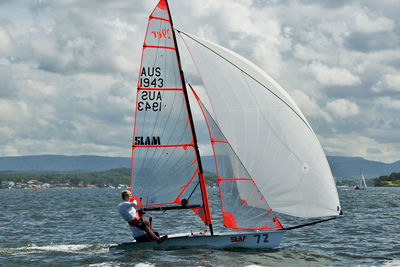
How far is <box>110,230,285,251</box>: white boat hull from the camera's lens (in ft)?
47.5

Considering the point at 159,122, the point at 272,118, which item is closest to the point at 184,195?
the point at 159,122

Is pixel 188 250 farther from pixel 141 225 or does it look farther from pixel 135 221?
pixel 135 221

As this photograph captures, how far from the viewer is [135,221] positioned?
14250mm

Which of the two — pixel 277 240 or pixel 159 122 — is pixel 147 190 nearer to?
pixel 159 122

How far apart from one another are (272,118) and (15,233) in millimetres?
13175

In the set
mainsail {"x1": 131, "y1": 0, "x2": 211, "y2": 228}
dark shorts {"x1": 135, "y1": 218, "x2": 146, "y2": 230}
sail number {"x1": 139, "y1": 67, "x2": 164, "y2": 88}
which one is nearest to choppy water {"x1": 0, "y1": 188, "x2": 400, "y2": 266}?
dark shorts {"x1": 135, "y1": 218, "x2": 146, "y2": 230}

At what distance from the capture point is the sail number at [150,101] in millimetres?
14578

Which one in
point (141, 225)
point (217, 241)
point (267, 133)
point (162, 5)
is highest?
point (162, 5)

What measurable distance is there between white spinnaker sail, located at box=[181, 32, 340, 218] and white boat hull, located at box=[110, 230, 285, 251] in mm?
961

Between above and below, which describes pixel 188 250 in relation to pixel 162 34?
below

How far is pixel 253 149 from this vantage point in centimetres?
1445

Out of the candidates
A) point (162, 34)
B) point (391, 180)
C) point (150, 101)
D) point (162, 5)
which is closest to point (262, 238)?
point (150, 101)

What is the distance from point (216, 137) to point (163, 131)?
154 cm

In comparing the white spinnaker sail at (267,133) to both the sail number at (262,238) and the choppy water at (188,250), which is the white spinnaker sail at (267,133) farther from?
the choppy water at (188,250)
